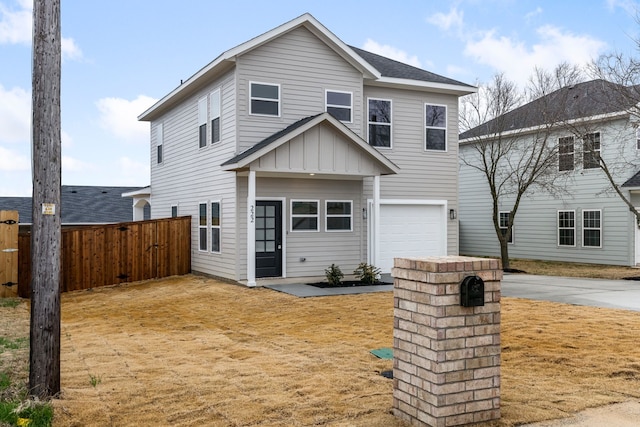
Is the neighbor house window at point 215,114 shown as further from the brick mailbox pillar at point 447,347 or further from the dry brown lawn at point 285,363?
the brick mailbox pillar at point 447,347

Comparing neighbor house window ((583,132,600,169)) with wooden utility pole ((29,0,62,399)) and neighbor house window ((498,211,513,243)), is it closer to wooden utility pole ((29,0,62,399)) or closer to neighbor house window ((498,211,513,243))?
neighbor house window ((498,211,513,243))

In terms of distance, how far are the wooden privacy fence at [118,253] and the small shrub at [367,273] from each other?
230 inches

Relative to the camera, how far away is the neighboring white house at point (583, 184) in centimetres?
1950

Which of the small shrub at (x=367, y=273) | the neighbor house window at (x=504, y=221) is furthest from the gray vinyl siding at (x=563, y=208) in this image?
the small shrub at (x=367, y=273)

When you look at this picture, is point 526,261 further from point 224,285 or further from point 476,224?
point 224,285

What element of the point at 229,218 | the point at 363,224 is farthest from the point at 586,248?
the point at 229,218

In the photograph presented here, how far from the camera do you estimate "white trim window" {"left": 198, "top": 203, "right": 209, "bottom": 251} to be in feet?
52.5

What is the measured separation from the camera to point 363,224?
15570 mm

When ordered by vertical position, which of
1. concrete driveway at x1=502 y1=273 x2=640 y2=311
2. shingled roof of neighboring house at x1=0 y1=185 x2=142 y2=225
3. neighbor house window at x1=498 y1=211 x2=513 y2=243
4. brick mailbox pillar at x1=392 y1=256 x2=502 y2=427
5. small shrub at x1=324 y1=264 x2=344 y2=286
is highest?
shingled roof of neighboring house at x1=0 y1=185 x2=142 y2=225

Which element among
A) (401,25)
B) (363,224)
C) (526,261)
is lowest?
(526,261)

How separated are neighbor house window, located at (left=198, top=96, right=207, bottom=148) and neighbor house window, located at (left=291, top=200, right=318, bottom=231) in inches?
139

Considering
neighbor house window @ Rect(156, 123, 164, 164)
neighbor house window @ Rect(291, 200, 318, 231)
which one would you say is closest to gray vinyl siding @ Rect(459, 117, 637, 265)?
neighbor house window @ Rect(291, 200, 318, 231)

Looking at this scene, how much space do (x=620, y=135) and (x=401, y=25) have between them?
32.5ft

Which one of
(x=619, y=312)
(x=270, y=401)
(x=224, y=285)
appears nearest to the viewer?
(x=270, y=401)
